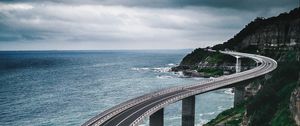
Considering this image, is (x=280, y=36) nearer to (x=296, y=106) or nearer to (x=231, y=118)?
(x=231, y=118)

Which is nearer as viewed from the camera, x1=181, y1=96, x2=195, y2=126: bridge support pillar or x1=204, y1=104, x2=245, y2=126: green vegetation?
x1=204, y1=104, x2=245, y2=126: green vegetation

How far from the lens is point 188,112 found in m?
77.5

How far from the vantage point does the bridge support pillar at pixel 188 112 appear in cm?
7712

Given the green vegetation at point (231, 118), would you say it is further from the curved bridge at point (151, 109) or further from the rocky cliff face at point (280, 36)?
the rocky cliff face at point (280, 36)

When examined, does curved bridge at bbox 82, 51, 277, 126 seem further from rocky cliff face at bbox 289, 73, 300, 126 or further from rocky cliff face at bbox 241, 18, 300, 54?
rocky cliff face at bbox 241, 18, 300, 54

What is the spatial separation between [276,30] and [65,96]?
11881 cm

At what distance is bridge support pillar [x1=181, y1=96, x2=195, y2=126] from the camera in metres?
77.1

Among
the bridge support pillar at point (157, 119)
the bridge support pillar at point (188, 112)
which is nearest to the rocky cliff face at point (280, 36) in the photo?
the bridge support pillar at point (188, 112)

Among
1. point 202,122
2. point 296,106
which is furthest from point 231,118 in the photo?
point 296,106

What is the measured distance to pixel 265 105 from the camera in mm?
57531

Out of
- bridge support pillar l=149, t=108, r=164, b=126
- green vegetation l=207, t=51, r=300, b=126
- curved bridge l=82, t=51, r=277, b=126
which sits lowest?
bridge support pillar l=149, t=108, r=164, b=126

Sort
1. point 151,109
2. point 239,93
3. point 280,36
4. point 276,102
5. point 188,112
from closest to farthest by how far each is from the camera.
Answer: point 276,102
point 151,109
point 188,112
point 239,93
point 280,36

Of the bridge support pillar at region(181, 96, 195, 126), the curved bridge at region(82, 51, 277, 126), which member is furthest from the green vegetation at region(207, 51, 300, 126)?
the curved bridge at region(82, 51, 277, 126)

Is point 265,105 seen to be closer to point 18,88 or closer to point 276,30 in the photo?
point 18,88
